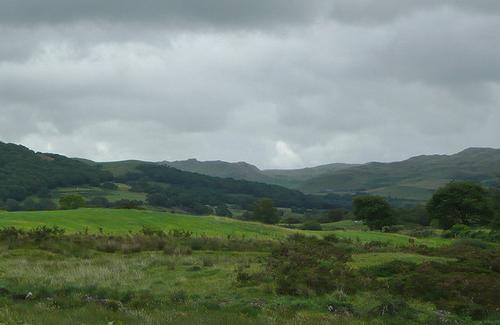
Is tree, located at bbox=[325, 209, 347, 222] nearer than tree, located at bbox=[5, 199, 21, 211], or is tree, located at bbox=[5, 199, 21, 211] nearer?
tree, located at bbox=[5, 199, 21, 211]

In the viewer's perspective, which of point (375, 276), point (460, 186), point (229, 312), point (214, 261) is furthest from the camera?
point (460, 186)

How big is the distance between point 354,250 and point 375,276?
1449 cm

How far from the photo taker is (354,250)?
123 feet

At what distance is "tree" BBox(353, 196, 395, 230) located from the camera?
104 meters

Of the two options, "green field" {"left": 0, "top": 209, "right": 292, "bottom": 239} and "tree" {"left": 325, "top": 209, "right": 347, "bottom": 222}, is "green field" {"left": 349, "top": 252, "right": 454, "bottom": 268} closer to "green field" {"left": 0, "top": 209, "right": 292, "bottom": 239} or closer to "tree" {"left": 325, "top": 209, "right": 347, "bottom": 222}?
"green field" {"left": 0, "top": 209, "right": 292, "bottom": 239}

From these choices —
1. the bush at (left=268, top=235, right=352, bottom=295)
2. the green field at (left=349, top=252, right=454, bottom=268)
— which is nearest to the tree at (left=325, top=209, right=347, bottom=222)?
the green field at (left=349, top=252, right=454, bottom=268)

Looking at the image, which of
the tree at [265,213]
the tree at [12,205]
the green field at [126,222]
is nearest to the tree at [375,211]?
the tree at [265,213]

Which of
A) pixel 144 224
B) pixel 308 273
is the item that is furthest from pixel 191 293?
pixel 144 224

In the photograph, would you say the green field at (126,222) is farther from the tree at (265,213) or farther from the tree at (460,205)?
the tree at (265,213)

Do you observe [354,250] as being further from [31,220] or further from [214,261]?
[31,220]

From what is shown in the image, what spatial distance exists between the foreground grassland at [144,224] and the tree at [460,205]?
119 feet

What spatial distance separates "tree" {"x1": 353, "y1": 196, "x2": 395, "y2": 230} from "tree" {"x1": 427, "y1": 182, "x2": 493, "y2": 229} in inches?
327

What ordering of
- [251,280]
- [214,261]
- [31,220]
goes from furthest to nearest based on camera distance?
[31,220] → [214,261] → [251,280]

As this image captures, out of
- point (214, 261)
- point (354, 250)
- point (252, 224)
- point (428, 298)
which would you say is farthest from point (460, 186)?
point (428, 298)
